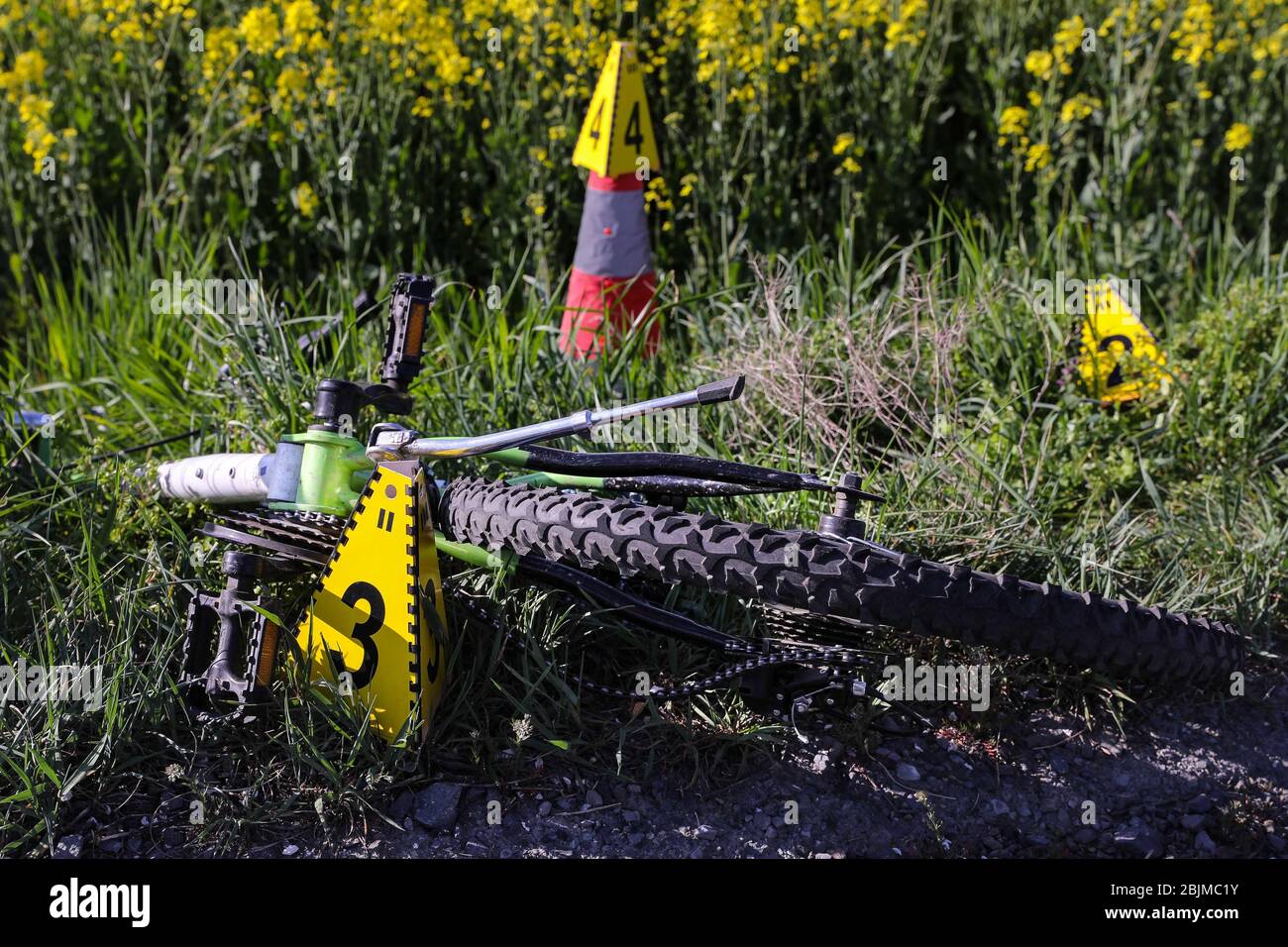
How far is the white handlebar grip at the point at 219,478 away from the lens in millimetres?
3062

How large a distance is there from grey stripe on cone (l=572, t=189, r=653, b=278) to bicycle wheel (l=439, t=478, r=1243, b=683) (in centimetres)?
185

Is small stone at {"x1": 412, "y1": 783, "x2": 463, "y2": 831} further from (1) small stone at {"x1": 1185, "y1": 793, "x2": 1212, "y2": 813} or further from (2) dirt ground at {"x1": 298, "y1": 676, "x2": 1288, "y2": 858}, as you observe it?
(1) small stone at {"x1": 1185, "y1": 793, "x2": 1212, "y2": 813}

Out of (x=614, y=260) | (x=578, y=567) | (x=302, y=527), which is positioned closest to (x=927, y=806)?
(x=578, y=567)

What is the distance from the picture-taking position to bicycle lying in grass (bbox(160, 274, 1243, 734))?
2.47m

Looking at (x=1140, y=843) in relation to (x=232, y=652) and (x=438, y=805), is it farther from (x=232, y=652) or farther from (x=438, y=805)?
(x=232, y=652)

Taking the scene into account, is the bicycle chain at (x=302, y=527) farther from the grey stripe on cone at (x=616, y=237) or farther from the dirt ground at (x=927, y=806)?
the grey stripe on cone at (x=616, y=237)

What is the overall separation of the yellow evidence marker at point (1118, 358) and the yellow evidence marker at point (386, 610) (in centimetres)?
222

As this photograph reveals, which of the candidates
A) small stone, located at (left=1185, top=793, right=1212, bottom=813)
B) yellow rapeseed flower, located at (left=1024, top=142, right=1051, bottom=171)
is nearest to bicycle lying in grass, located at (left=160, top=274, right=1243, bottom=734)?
small stone, located at (left=1185, top=793, right=1212, bottom=813)

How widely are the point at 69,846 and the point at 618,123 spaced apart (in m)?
2.88

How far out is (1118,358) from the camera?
391 centimetres

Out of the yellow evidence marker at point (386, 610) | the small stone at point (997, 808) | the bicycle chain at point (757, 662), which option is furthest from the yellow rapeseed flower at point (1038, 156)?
the yellow evidence marker at point (386, 610)

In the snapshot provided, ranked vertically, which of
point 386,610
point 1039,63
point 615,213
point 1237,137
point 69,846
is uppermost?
point 1039,63
